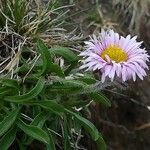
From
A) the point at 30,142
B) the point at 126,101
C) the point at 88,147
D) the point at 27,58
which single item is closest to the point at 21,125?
the point at 30,142

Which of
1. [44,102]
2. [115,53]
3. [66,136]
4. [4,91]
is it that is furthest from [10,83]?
[115,53]

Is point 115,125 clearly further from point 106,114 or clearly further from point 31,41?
point 31,41

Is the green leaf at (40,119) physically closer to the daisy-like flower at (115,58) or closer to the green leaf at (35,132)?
the green leaf at (35,132)

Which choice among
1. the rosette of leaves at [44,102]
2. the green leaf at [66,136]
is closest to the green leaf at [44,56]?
the rosette of leaves at [44,102]

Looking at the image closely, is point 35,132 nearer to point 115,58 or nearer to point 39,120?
point 39,120

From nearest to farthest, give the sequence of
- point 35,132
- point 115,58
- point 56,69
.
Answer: point 115,58
point 35,132
point 56,69

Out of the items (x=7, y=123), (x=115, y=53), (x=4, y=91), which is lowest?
(x=7, y=123)
